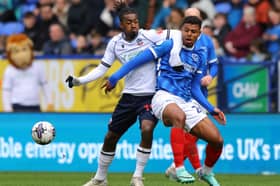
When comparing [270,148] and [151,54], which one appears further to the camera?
[270,148]

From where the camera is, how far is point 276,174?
55.7ft

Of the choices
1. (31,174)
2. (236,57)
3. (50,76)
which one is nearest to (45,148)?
(31,174)

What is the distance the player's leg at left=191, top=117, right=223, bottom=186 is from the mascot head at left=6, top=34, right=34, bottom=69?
6612 mm

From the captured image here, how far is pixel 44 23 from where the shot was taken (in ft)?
76.0

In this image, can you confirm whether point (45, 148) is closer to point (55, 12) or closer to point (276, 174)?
point (276, 174)

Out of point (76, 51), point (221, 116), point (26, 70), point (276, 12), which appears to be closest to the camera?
point (221, 116)

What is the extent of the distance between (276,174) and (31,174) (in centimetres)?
393

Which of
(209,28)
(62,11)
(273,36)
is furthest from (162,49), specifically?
(62,11)

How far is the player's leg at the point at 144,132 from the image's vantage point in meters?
13.4

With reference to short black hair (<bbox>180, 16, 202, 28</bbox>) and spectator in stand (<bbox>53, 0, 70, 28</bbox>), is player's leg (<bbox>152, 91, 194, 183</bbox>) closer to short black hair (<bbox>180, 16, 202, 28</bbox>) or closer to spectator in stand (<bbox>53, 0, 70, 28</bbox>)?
short black hair (<bbox>180, 16, 202, 28</bbox>)

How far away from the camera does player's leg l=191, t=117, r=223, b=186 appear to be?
1250 cm

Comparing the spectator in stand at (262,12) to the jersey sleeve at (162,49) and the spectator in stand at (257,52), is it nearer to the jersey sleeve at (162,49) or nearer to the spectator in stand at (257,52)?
the spectator in stand at (257,52)

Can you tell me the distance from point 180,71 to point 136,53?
0.99 meters

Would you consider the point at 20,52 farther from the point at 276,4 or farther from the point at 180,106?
the point at 180,106
